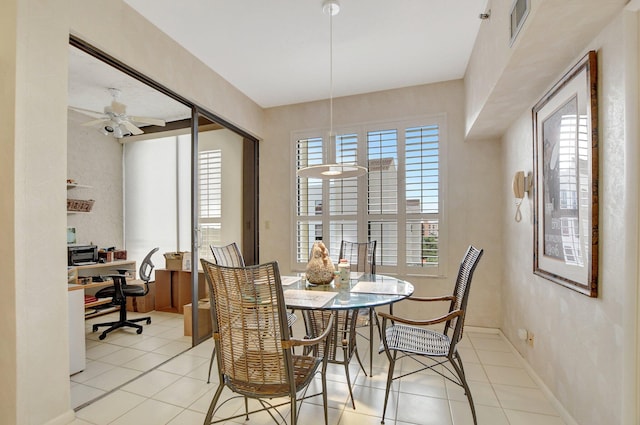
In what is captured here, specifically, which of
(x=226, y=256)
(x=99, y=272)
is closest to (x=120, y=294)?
(x=99, y=272)

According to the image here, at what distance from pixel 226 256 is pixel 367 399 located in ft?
4.86

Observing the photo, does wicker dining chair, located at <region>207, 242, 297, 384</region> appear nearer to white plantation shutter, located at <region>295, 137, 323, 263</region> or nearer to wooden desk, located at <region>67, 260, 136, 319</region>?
white plantation shutter, located at <region>295, 137, 323, 263</region>

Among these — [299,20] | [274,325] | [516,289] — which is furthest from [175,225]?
[516,289]

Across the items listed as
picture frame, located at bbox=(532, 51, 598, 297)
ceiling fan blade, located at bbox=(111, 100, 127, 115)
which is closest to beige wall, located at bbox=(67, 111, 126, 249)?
ceiling fan blade, located at bbox=(111, 100, 127, 115)

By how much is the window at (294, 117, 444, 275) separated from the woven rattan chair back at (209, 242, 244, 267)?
1398 mm

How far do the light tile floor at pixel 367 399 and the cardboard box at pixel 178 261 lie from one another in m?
1.47

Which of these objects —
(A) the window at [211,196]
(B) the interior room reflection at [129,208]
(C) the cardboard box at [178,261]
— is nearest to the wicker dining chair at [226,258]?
(B) the interior room reflection at [129,208]

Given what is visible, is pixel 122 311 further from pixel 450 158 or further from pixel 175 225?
pixel 450 158

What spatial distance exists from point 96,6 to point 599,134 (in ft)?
9.78

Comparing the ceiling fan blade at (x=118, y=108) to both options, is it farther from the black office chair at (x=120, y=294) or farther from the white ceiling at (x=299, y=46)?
the black office chair at (x=120, y=294)

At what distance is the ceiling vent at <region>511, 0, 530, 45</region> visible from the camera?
146 centimetres

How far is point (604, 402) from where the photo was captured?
4.68 feet

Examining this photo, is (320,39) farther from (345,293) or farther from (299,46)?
(345,293)

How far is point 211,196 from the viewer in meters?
3.84
